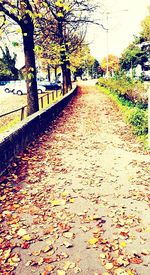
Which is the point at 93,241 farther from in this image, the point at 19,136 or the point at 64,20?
the point at 64,20

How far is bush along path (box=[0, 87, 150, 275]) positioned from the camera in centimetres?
385

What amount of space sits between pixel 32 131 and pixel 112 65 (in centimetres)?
10176

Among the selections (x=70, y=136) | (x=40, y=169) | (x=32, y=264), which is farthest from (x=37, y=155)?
(x=32, y=264)

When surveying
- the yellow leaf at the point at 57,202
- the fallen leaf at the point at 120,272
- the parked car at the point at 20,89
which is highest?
the parked car at the point at 20,89

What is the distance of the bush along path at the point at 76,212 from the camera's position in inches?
152

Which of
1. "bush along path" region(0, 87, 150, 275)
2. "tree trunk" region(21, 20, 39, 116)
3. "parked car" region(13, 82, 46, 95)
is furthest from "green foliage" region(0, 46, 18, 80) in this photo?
"bush along path" region(0, 87, 150, 275)

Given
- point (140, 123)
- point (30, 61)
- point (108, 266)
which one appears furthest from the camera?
point (30, 61)

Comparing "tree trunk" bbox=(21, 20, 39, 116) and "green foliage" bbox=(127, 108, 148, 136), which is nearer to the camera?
"green foliage" bbox=(127, 108, 148, 136)

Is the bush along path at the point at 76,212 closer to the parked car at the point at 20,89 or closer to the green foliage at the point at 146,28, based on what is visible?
the parked car at the point at 20,89

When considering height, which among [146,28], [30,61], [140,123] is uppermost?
[146,28]

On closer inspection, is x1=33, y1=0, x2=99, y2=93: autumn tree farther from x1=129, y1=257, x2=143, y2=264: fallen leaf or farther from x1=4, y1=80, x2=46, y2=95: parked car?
x1=4, y1=80, x2=46, y2=95: parked car

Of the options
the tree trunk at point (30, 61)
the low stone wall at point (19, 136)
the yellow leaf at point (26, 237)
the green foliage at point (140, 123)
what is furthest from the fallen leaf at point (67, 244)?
the tree trunk at point (30, 61)

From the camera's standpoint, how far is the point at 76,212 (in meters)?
5.18

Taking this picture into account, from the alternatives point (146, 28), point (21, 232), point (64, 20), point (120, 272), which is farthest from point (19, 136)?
point (146, 28)
